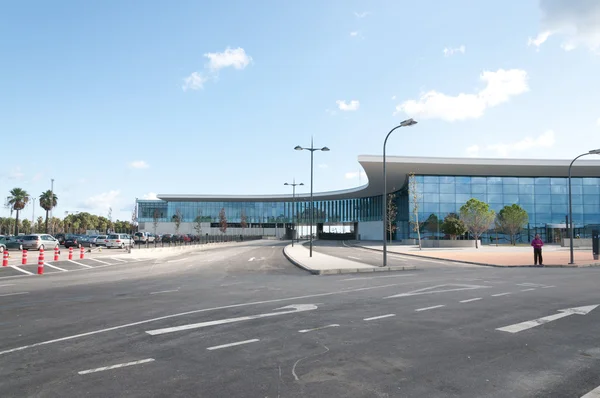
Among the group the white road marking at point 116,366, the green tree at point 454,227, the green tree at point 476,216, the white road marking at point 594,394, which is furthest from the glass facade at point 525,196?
the white road marking at point 116,366

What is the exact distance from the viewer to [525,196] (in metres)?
66.3

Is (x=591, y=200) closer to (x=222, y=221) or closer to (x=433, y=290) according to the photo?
(x=433, y=290)

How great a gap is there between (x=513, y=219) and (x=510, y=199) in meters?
8.08

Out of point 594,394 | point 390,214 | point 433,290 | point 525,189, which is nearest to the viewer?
point 594,394

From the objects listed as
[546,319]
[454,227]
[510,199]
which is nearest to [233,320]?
[546,319]

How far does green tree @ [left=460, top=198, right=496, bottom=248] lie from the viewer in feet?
176

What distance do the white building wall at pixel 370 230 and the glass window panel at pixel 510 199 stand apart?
25.5 metres

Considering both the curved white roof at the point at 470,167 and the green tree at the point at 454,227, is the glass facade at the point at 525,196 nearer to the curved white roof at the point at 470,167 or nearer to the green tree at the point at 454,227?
the curved white roof at the point at 470,167

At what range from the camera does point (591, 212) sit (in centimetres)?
6656

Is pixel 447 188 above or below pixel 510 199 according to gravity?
above

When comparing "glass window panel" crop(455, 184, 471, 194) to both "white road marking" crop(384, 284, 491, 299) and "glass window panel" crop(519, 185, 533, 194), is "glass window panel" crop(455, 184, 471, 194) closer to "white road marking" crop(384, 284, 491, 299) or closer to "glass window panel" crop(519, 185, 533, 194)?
"glass window panel" crop(519, 185, 533, 194)

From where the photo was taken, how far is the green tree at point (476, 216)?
5350 centimetres

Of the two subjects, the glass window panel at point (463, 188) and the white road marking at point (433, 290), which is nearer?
the white road marking at point (433, 290)

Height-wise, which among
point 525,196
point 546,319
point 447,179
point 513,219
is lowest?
point 546,319
